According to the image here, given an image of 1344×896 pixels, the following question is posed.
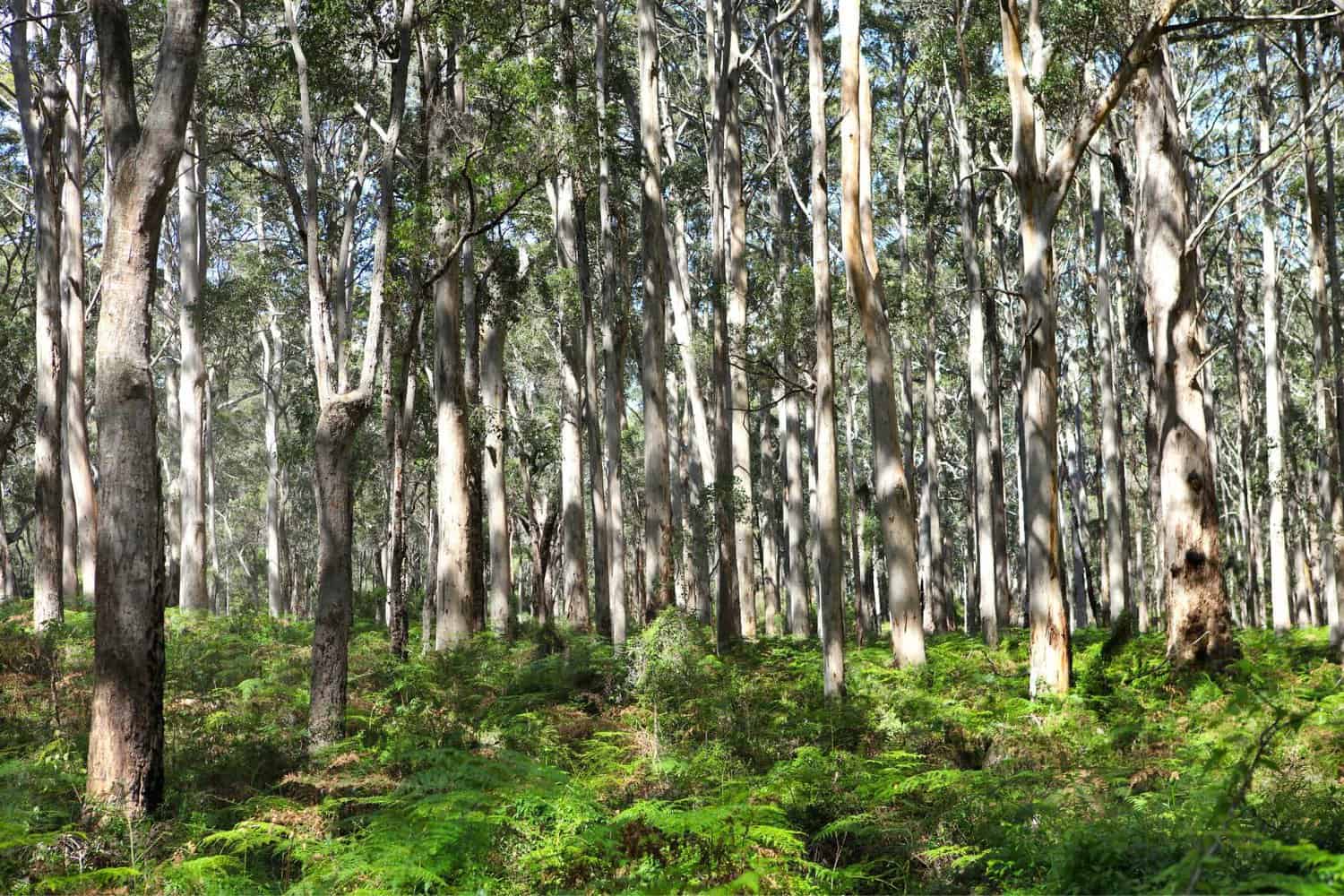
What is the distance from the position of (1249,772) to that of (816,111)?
10.0m

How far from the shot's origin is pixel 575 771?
830 centimetres

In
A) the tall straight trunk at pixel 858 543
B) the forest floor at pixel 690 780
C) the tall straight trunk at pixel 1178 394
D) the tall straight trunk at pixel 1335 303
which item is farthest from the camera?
Result: the tall straight trunk at pixel 858 543

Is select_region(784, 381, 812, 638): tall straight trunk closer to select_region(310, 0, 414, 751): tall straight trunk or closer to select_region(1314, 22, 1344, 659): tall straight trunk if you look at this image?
select_region(1314, 22, 1344, 659): tall straight trunk

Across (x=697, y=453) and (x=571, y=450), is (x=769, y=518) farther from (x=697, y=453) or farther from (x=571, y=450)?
(x=571, y=450)

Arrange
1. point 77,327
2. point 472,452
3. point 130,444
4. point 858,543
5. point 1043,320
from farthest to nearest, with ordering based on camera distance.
→ point 858,543 → point 77,327 → point 472,452 → point 1043,320 → point 130,444

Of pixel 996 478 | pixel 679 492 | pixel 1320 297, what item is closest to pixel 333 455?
pixel 1320 297

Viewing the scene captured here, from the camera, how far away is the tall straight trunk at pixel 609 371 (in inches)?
625

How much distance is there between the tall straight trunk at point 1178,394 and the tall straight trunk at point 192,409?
1813 cm

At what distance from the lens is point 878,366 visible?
1310 cm

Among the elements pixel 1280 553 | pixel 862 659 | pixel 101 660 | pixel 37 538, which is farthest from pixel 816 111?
pixel 1280 553

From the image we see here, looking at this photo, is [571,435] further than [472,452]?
Yes

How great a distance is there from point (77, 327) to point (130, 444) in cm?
1456

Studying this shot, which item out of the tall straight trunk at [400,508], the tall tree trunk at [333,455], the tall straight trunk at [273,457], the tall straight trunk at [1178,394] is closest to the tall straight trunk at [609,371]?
the tall straight trunk at [400,508]

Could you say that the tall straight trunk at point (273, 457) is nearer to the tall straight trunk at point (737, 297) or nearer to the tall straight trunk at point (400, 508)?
the tall straight trunk at point (737, 297)
